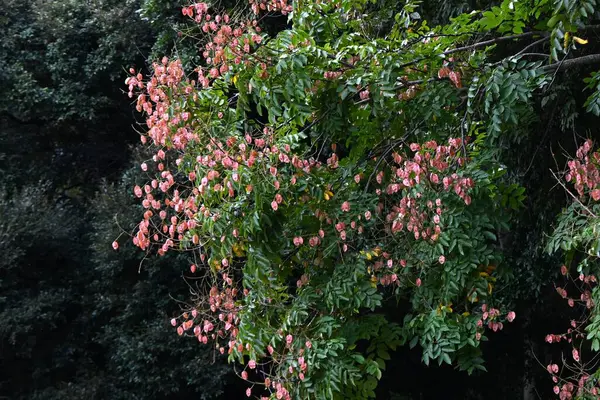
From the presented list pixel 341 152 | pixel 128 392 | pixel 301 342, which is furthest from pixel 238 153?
pixel 128 392

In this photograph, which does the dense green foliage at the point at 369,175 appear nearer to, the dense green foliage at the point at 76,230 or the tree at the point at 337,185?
the tree at the point at 337,185

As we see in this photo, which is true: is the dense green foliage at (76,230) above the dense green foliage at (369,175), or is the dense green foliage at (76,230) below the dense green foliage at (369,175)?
below

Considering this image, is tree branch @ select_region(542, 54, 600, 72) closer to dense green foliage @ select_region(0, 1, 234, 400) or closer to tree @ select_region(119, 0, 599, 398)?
tree @ select_region(119, 0, 599, 398)

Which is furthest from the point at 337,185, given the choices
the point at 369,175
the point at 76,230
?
the point at 76,230

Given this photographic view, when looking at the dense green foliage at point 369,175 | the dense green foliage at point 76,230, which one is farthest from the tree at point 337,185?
the dense green foliage at point 76,230

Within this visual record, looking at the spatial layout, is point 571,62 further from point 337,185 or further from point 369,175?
point 337,185

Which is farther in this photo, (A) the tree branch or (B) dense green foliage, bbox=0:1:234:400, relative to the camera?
(B) dense green foliage, bbox=0:1:234:400

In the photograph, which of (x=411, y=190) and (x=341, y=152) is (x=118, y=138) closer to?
(x=341, y=152)

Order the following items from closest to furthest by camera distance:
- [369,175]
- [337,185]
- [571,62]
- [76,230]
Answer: [571,62] < [337,185] < [369,175] < [76,230]

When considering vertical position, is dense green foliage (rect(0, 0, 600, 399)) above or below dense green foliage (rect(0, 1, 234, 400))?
above

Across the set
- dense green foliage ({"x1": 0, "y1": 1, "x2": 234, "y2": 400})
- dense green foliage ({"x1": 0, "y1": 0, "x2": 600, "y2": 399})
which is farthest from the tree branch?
dense green foliage ({"x1": 0, "y1": 1, "x2": 234, "y2": 400})

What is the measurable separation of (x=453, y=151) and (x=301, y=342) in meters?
1.38

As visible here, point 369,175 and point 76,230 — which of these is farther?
point 76,230

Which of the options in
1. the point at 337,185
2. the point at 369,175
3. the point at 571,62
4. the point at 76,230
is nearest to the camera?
the point at 571,62
